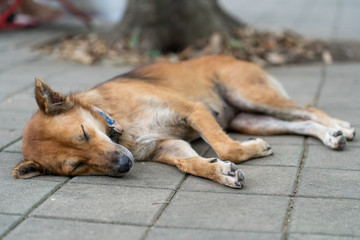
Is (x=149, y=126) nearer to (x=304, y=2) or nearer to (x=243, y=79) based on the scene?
(x=243, y=79)

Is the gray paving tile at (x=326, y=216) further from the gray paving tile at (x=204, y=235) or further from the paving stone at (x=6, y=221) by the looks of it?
the paving stone at (x=6, y=221)

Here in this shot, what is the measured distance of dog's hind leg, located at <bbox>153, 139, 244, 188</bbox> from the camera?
3672mm

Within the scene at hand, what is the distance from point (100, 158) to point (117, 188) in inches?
11.1

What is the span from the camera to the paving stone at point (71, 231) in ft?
9.73

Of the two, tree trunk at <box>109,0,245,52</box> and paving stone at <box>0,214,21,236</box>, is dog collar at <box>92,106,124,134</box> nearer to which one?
paving stone at <box>0,214,21,236</box>

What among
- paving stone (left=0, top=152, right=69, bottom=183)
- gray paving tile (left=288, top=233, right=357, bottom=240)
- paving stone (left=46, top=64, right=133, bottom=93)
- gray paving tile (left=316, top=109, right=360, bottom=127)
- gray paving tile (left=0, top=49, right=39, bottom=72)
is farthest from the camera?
gray paving tile (left=0, top=49, right=39, bottom=72)

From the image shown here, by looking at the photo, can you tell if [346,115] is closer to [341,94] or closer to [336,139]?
[341,94]

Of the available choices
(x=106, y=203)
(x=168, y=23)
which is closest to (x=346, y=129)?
(x=106, y=203)

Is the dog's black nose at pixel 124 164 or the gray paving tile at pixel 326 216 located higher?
the dog's black nose at pixel 124 164

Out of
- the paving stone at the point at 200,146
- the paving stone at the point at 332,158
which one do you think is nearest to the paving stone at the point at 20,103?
the paving stone at the point at 200,146

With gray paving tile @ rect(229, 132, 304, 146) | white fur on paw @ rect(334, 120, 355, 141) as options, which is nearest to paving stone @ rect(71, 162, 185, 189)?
gray paving tile @ rect(229, 132, 304, 146)

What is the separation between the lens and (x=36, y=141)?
3906 millimetres

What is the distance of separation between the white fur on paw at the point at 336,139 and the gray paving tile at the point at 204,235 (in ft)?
5.65

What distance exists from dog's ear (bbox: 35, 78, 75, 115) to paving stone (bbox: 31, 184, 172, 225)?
636 mm
